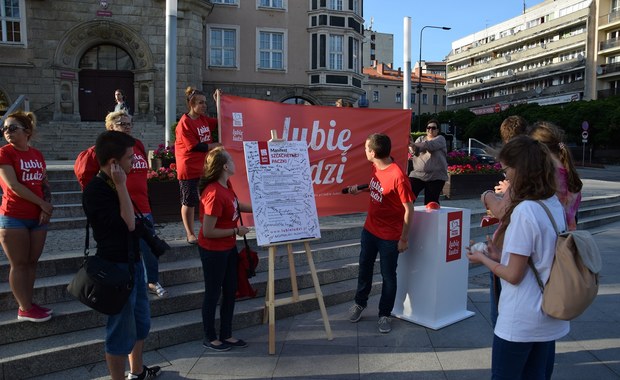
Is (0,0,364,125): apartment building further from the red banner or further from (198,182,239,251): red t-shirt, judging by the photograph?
(198,182,239,251): red t-shirt

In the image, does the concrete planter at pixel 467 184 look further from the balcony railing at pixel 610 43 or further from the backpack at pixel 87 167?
the balcony railing at pixel 610 43

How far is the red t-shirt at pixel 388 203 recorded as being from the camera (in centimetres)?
451

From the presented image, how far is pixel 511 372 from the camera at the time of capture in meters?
2.40

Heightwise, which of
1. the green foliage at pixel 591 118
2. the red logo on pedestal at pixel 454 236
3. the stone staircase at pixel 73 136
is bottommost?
the red logo on pedestal at pixel 454 236

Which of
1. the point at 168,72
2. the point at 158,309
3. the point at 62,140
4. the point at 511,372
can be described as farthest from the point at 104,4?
the point at 511,372

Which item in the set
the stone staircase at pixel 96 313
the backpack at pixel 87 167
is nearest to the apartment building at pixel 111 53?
the stone staircase at pixel 96 313

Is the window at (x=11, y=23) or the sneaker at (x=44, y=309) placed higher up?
the window at (x=11, y=23)

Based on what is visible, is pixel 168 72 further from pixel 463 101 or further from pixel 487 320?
pixel 463 101

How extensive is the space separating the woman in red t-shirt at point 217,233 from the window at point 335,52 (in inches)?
939

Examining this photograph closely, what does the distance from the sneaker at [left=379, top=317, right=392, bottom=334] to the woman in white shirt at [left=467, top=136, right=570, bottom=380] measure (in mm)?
2317

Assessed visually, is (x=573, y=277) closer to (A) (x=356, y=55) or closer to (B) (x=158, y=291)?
(B) (x=158, y=291)

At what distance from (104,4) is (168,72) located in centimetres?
1348

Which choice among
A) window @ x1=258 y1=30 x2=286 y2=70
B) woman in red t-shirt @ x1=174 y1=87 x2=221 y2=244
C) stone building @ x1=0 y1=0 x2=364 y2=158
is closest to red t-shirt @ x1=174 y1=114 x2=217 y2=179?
woman in red t-shirt @ x1=174 y1=87 x2=221 y2=244

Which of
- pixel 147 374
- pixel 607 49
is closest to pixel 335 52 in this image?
pixel 147 374
